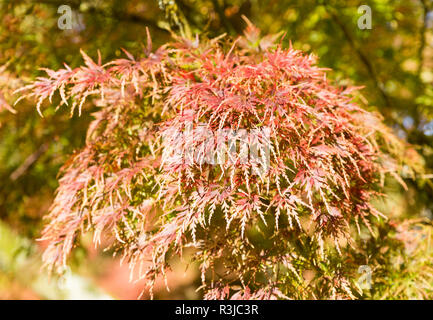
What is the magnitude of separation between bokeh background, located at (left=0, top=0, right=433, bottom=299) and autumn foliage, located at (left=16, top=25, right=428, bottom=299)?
42 cm

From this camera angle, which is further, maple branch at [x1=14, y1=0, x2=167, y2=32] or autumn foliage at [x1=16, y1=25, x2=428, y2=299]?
maple branch at [x1=14, y1=0, x2=167, y2=32]

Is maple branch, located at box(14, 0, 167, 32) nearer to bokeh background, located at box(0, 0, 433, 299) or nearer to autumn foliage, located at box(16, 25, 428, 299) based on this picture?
bokeh background, located at box(0, 0, 433, 299)

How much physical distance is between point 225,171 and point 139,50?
0.81 meters

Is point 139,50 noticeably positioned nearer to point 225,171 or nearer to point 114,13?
point 114,13

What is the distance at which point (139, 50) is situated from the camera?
1522mm

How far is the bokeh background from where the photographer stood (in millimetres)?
1737

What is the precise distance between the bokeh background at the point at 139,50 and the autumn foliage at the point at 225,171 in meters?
0.42

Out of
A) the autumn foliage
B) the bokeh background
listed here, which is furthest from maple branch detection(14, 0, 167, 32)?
the autumn foliage

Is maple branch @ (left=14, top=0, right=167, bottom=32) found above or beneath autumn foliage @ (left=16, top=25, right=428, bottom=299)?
above

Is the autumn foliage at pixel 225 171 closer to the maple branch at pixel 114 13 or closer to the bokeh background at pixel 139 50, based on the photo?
the bokeh background at pixel 139 50

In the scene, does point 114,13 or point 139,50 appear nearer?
point 139,50

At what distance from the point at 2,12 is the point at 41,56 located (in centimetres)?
29

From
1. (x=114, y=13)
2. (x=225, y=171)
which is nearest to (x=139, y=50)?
(x=114, y=13)

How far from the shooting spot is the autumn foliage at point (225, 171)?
999 millimetres
